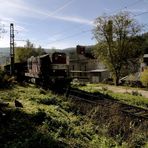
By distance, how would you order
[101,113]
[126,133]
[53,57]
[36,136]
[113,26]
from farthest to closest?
[113,26] → [53,57] → [101,113] → [126,133] → [36,136]

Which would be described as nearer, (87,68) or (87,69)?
(87,69)

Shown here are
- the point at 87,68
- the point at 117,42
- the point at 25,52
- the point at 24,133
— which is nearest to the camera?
the point at 24,133

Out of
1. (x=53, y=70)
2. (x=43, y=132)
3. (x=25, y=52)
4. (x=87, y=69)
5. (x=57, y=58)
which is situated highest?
(x=25, y=52)

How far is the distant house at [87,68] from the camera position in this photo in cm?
7206

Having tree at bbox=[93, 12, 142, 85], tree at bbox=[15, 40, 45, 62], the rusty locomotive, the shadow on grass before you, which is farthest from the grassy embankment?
tree at bbox=[15, 40, 45, 62]

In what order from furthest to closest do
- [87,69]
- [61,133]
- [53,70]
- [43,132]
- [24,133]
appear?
[87,69] → [53,70] → [61,133] → [43,132] → [24,133]

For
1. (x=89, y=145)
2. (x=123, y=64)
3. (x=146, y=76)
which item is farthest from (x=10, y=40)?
(x=89, y=145)

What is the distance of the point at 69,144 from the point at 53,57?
2211 centimetres

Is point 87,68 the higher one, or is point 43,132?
point 87,68

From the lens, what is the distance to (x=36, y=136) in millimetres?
9602

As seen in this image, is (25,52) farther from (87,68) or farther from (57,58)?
(57,58)

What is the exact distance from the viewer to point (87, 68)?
83.9m

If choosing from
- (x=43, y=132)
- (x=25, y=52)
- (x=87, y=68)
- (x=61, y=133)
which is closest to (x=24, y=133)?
(x=43, y=132)

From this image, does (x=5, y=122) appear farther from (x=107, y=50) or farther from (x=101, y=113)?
(x=107, y=50)
